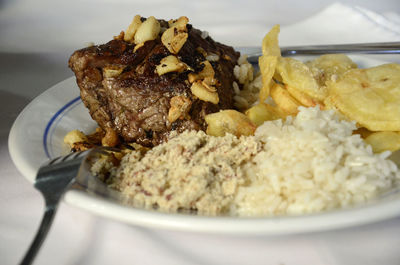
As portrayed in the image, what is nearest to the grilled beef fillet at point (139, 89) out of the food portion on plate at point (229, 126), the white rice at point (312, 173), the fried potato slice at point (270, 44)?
the food portion on plate at point (229, 126)

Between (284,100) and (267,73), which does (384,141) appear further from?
(267,73)

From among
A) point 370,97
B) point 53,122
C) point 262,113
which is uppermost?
point 370,97

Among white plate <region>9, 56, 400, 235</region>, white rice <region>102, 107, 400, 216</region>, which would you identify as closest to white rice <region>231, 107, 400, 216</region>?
white rice <region>102, 107, 400, 216</region>

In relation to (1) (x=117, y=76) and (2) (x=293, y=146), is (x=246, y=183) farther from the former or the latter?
(1) (x=117, y=76)

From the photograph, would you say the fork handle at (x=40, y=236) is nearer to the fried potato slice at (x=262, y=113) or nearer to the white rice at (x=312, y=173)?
the white rice at (x=312, y=173)

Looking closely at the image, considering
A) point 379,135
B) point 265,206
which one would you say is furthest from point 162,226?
point 379,135

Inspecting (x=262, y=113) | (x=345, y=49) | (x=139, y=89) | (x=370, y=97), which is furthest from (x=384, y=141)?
(x=345, y=49)
